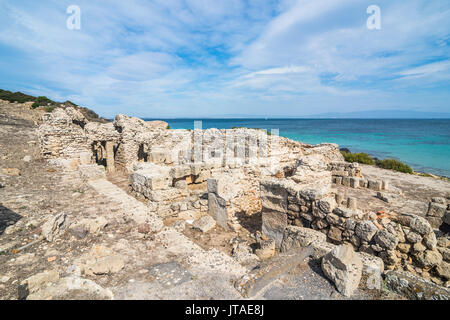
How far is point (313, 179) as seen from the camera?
661cm

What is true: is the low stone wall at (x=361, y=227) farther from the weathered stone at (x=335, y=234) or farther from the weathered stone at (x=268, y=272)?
the weathered stone at (x=268, y=272)

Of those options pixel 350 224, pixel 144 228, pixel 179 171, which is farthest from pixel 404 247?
pixel 179 171

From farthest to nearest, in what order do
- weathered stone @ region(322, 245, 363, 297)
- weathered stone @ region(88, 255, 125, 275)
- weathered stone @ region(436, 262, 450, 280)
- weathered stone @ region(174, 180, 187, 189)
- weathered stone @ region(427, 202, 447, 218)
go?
weathered stone @ region(174, 180, 187, 189)
weathered stone @ region(427, 202, 447, 218)
weathered stone @ region(436, 262, 450, 280)
weathered stone @ region(88, 255, 125, 275)
weathered stone @ region(322, 245, 363, 297)

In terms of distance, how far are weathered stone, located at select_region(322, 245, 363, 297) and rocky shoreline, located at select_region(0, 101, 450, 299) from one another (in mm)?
14

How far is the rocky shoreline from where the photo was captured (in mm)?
2691

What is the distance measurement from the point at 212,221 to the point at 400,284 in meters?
4.81

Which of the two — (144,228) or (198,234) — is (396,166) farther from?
(144,228)

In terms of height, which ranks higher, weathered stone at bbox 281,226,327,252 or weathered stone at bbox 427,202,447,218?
weathered stone at bbox 281,226,327,252

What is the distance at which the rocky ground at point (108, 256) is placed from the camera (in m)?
2.66

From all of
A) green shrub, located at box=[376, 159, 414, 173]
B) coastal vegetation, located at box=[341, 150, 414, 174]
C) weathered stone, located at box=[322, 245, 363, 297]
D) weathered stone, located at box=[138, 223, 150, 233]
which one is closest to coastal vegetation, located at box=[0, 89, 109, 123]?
weathered stone, located at box=[138, 223, 150, 233]

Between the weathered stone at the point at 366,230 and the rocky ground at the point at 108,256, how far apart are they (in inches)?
50.2

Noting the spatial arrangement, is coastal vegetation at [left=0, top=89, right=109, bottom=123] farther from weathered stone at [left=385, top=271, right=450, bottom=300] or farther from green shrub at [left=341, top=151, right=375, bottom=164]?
green shrub at [left=341, top=151, right=375, bottom=164]
